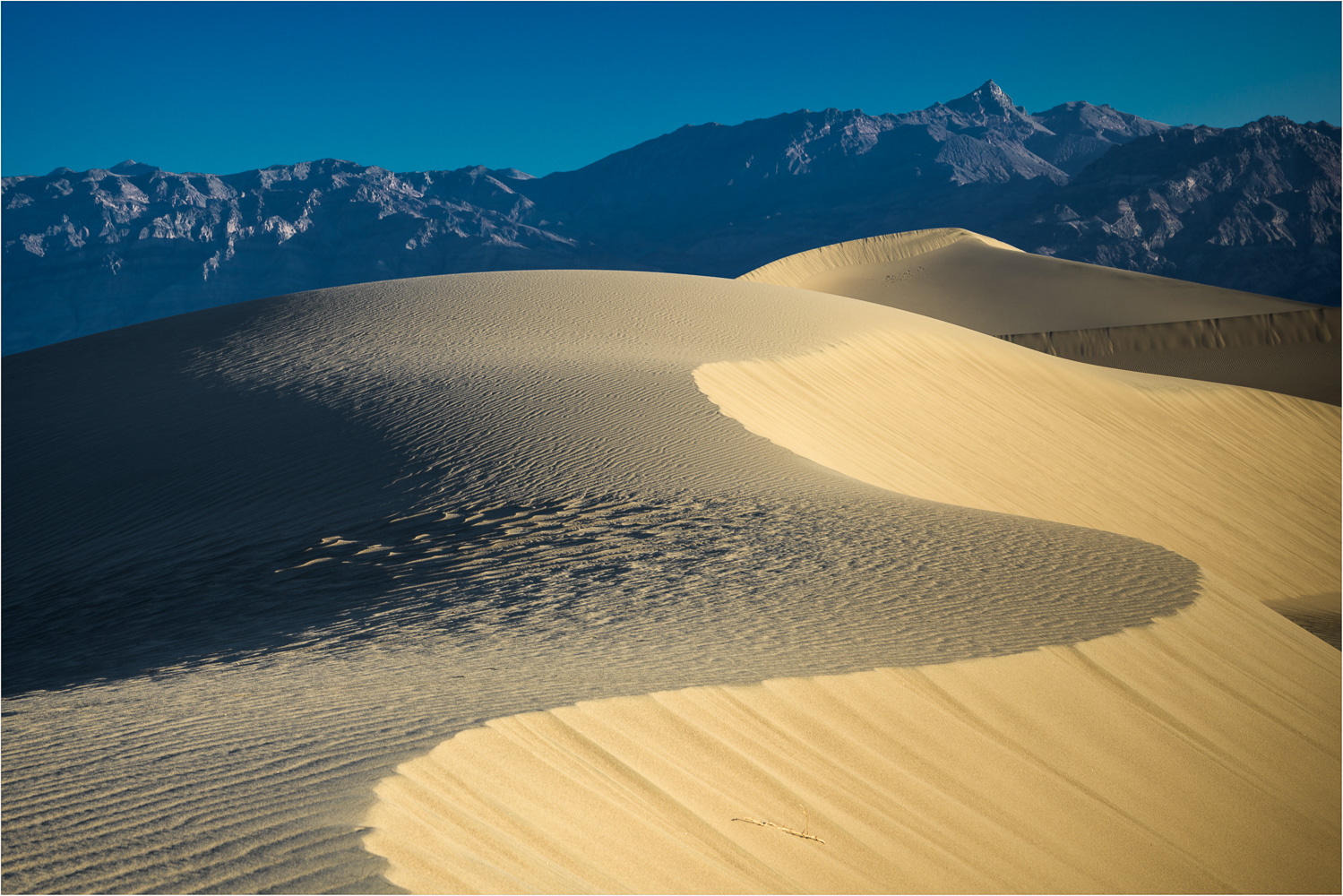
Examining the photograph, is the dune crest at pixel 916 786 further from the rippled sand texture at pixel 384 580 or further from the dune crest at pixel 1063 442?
the dune crest at pixel 1063 442

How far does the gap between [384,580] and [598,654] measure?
2155 millimetres

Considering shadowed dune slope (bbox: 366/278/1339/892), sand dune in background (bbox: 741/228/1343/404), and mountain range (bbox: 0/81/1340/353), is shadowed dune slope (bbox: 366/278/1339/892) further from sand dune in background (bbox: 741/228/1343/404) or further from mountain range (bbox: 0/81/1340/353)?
mountain range (bbox: 0/81/1340/353)

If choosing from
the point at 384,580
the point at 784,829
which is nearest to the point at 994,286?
the point at 384,580

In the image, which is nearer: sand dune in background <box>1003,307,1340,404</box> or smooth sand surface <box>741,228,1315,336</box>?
sand dune in background <box>1003,307,1340,404</box>

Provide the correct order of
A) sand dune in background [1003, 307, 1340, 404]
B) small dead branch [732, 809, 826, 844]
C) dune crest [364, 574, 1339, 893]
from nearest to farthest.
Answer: dune crest [364, 574, 1339, 893], small dead branch [732, 809, 826, 844], sand dune in background [1003, 307, 1340, 404]

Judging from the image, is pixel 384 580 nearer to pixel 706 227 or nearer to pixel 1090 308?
pixel 1090 308

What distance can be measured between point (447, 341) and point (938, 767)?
430 inches

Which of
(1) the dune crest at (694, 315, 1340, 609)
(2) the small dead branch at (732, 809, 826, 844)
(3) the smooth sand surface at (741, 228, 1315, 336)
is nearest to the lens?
(2) the small dead branch at (732, 809, 826, 844)

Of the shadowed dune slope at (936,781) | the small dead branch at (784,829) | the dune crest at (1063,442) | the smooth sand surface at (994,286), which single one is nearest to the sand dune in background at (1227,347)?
the smooth sand surface at (994,286)

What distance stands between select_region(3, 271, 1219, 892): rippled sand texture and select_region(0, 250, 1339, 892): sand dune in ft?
0.09

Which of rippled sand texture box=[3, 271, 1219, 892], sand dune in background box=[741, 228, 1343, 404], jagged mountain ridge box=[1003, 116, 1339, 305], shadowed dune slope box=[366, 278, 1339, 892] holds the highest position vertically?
jagged mountain ridge box=[1003, 116, 1339, 305]

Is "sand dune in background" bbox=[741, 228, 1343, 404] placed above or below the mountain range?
below

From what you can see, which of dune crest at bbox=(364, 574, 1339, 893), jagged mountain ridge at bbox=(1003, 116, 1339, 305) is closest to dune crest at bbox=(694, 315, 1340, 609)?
dune crest at bbox=(364, 574, 1339, 893)

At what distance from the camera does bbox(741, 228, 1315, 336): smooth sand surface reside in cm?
3609
